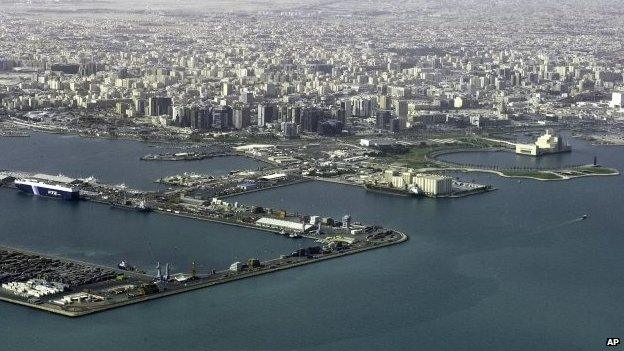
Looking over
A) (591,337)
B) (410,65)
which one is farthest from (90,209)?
(410,65)

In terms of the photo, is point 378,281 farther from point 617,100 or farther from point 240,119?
point 617,100

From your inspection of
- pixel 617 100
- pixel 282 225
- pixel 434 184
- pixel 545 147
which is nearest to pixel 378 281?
pixel 282 225

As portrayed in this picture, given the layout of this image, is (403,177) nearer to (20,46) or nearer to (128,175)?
(128,175)

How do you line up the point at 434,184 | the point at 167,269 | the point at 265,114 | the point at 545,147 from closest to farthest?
1. the point at 167,269
2. the point at 434,184
3. the point at 545,147
4. the point at 265,114

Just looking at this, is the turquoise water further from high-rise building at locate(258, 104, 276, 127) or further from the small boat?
high-rise building at locate(258, 104, 276, 127)

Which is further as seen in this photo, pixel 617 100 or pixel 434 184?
pixel 617 100

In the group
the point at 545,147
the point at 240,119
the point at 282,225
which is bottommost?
the point at 240,119

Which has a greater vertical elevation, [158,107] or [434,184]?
[434,184]

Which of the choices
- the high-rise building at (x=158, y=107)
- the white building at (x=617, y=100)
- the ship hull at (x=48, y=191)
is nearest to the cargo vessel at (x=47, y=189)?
the ship hull at (x=48, y=191)
